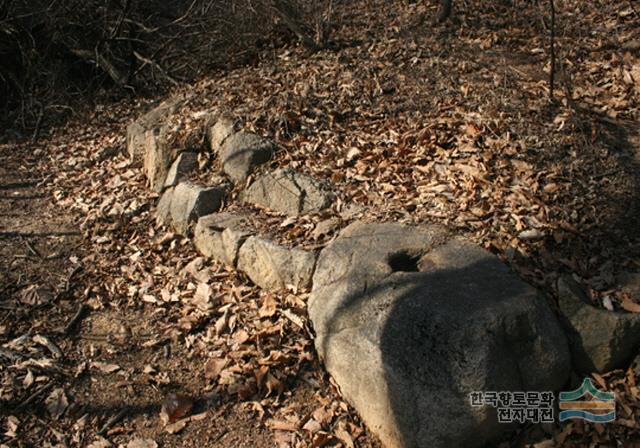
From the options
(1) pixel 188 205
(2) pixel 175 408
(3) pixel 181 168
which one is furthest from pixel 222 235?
(2) pixel 175 408

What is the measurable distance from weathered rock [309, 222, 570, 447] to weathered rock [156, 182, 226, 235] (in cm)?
179

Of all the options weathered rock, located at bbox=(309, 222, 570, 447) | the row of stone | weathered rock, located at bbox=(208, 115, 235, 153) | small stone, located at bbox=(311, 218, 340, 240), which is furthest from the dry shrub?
weathered rock, located at bbox=(309, 222, 570, 447)

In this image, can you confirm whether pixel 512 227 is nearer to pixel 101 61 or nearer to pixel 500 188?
pixel 500 188

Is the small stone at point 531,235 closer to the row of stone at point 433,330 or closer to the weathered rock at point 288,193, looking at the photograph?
the row of stone at point 433,330

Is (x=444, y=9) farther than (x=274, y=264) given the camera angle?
Yes

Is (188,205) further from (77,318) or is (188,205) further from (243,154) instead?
(77,318)

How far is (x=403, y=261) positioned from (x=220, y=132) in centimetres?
265

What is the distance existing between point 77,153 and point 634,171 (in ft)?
19.3

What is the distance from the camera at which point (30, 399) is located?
390cm

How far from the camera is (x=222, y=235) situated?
495cm

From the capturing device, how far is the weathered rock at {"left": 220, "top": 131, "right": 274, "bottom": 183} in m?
5.50

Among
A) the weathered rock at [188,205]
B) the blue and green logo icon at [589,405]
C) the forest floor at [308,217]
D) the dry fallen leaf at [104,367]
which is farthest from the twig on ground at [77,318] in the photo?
the blue and green logo icon at [589,405]

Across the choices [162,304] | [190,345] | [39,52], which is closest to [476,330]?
Answer: [190,345]

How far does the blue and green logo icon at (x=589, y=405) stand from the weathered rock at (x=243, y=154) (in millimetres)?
3203
